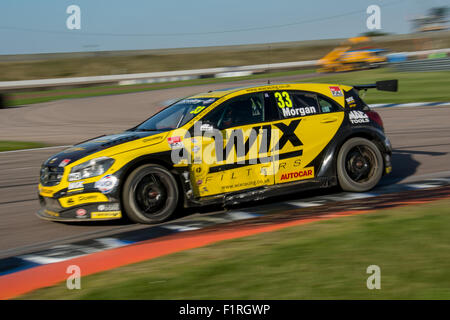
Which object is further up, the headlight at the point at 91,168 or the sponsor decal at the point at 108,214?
the headlight at the point at 91,168

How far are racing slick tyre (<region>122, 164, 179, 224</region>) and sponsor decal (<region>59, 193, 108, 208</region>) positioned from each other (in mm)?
256

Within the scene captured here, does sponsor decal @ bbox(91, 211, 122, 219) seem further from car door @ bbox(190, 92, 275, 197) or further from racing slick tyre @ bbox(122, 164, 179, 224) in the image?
car door @ bbox(190, 92, 275, 197)

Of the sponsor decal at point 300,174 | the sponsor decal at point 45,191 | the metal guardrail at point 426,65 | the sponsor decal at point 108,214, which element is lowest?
the sponsor decal at point 108,214

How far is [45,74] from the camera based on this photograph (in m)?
54.7

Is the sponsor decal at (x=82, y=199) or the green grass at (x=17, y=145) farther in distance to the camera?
the green grass at (x=17, y=145)

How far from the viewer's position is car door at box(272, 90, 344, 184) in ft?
24.0

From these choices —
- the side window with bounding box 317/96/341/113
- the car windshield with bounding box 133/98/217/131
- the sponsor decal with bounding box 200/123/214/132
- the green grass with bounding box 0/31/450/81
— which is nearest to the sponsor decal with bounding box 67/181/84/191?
the car windshield with bounding box 133/98/217/131

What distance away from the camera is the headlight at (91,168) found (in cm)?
657

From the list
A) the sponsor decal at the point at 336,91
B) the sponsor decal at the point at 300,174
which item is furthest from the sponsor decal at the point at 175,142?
the sponsor decal at the point at 336,91

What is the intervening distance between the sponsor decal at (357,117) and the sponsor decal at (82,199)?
11.5 ft

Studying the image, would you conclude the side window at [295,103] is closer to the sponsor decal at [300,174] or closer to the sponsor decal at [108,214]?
the sponsor decal at [300,174]

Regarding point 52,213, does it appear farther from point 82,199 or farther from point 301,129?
point 301,129

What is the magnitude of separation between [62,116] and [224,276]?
19.2m

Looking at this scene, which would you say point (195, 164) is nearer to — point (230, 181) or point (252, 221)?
point (230, 181)
